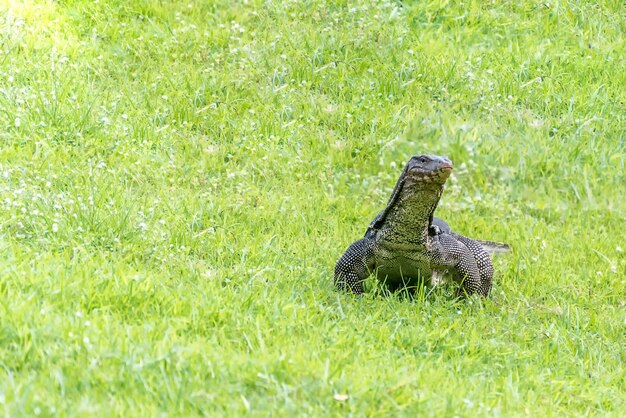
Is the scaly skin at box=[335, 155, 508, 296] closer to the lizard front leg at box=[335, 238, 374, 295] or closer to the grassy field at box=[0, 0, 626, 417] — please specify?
the lizard front leg at box=[335, 238, 374, 295]

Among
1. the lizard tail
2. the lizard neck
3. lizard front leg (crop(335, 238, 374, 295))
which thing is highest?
the lizard neck

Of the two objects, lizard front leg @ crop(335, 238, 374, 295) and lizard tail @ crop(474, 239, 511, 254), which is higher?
lizard front leg @ crop(335, 238, 374, 295)

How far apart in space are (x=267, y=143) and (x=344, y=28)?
7.32 ft

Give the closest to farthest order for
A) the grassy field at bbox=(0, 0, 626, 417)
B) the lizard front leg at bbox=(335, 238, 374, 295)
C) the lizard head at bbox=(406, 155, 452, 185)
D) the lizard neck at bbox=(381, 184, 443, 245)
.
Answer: the grassy field at bbox=(0, 0, 626, 417) < the lizard head at bbox=(406, 155, 452, 185) < the lizard neck at bbox=(381, 184, 443, 245) < the lizard front leg at bbox=(335, 238, 374, 295)

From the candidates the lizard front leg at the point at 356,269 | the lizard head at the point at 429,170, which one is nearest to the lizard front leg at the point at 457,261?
the lizard front leg at the point at 356,269

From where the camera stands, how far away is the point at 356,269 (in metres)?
7.30

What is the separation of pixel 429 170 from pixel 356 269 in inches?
34.7

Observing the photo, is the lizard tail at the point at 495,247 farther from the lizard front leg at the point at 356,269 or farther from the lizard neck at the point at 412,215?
the lizard front leg at the point at 356,269

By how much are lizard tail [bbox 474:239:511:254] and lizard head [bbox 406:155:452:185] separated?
1.51 m

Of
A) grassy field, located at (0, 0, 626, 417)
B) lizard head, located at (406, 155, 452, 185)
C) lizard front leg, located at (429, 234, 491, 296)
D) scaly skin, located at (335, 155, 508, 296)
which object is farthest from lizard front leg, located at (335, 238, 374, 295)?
lizard head, located at (406, 155, 452, 185)

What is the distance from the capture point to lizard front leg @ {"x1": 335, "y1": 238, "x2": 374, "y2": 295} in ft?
23.9

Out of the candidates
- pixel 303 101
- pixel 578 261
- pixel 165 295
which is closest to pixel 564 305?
pixel 578 261

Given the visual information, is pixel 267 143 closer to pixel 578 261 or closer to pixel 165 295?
pixel 578 261

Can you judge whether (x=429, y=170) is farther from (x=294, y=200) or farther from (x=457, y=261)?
(x=294, y=200)
